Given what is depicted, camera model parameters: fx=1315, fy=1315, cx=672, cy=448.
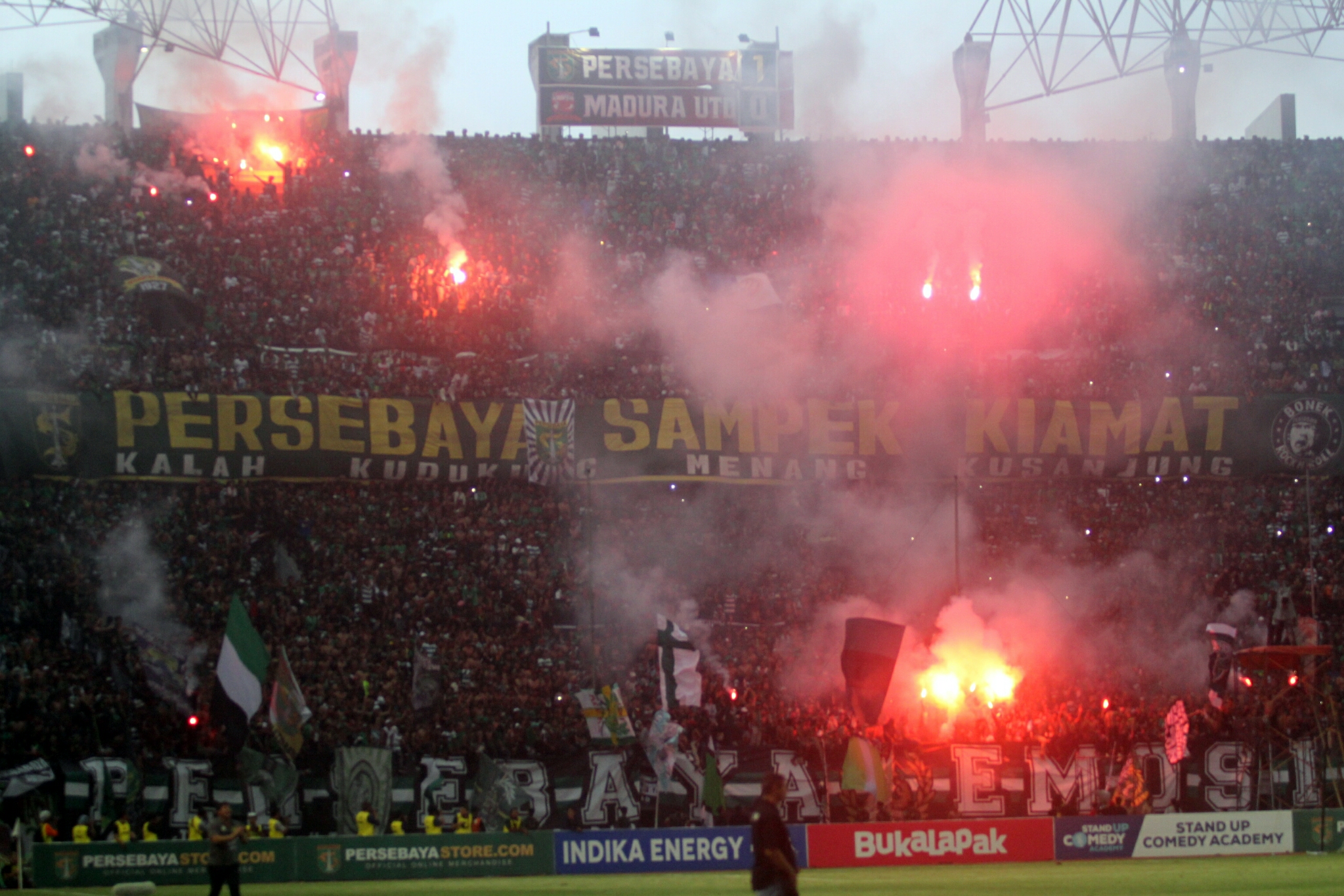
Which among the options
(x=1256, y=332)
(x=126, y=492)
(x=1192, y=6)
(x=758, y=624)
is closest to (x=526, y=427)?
(x=758, y=624)

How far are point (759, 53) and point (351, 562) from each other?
20.8 meters

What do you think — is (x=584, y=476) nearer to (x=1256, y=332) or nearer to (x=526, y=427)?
(x=526, y=427)

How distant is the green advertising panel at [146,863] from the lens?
53.6ft

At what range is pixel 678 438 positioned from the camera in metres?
24.6

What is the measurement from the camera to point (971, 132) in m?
34.8

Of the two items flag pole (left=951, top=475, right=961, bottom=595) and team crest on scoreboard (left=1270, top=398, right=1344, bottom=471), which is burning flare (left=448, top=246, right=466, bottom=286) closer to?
flag pole (left=951, top=475, right=961, bottom=595)

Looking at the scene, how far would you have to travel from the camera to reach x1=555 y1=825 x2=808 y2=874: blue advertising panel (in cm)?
1697

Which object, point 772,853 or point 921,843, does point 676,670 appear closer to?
point 921,843

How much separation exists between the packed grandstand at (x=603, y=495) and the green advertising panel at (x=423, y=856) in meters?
2.14

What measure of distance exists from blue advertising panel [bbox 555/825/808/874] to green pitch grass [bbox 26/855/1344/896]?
353mm

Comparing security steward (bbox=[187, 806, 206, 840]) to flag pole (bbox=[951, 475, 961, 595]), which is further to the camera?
flag pole (bbox=[951, 475, 961, 595])

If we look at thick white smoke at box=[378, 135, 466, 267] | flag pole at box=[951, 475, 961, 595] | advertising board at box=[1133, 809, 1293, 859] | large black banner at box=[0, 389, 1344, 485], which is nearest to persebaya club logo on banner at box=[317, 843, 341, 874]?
large black banner at box=[0, 389, 1344, 485]

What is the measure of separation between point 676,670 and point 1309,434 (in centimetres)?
1359

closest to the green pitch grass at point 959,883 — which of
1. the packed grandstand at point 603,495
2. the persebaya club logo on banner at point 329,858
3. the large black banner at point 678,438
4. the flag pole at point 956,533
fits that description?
the persebaya club logo on banner at point 329,858
